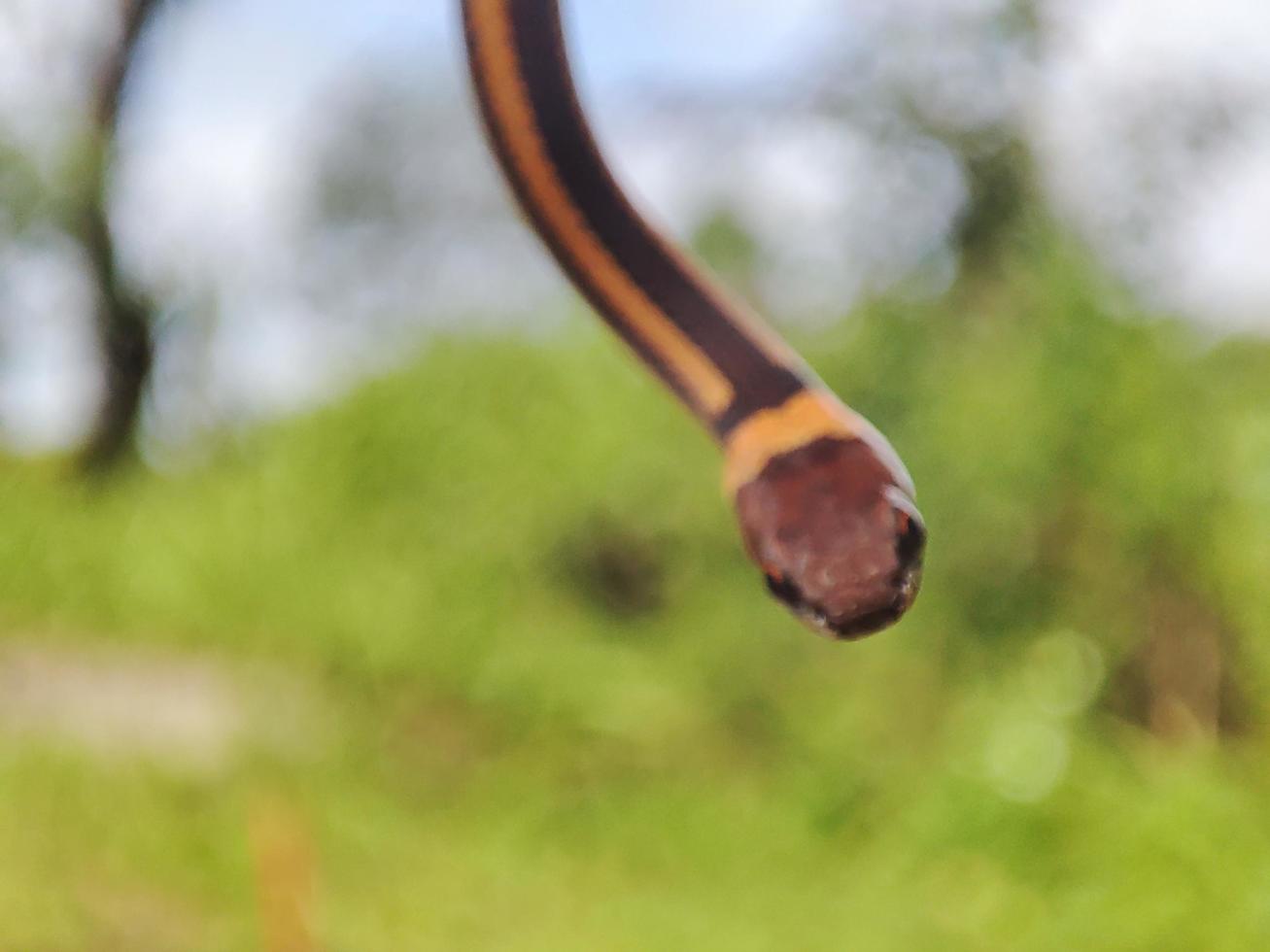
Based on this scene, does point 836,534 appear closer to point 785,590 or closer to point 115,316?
point 785,590

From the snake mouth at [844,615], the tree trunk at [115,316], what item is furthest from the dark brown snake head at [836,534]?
the tree trunk at [115,316]

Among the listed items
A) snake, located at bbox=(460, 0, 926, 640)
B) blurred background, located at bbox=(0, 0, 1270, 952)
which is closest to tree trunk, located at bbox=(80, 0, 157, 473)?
blurred background, located at bbox=(0, 0, 1270, 952)

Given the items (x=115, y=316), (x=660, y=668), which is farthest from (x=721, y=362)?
(x=115, y=316)

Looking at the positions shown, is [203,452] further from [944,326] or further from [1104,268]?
[1104,268]

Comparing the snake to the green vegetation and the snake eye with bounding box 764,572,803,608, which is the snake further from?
the green vegetation

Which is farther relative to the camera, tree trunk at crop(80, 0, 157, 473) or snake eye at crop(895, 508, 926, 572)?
tree trunk at crop(80, 0, 157, 473)

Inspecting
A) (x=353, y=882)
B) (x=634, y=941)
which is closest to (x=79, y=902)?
(x=353, y=882)

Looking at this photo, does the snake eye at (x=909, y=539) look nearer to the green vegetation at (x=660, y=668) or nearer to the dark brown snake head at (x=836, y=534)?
the dark brown snake head at (x=836, y=534)

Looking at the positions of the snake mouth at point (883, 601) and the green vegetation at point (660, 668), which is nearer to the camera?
the snake mouth at point (883, 601)
